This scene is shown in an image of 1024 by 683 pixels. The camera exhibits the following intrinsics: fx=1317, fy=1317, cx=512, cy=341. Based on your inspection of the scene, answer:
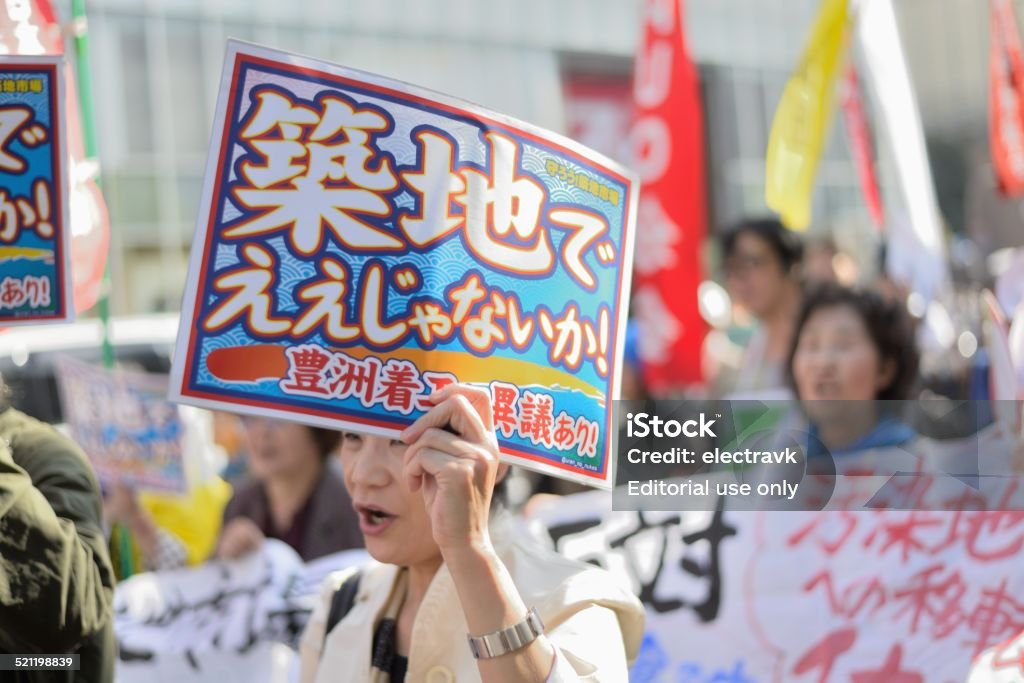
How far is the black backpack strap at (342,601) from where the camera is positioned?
245cm

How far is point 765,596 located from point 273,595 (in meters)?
1.33

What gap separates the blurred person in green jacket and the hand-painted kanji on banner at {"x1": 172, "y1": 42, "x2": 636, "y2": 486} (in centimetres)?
A: 34

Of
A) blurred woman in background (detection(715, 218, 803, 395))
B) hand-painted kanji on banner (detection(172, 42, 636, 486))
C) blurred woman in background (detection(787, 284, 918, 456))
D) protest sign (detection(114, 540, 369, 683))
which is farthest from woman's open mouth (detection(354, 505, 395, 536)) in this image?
blurred woman in background (detection(715, 218, 803, 395))

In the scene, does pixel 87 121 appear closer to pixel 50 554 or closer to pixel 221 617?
pixel 221 617

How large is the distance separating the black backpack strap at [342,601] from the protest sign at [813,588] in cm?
85

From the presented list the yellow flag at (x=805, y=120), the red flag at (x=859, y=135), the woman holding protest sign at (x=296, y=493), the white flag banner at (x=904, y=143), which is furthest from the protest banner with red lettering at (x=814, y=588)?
the red flag at (x=859, y=135)

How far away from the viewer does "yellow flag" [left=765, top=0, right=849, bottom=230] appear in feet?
17.4

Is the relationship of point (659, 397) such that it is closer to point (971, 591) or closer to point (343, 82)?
point (971, 591)

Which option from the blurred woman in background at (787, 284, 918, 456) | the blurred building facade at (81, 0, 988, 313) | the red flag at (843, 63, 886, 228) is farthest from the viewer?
the blurred building facade at (81, 0, 988, 313)

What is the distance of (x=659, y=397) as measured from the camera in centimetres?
645

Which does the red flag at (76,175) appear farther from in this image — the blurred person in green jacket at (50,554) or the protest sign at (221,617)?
the protest sign at (221,617)

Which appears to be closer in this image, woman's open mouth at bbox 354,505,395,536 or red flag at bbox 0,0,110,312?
woman's open mouth at bbox 354,505,395,536

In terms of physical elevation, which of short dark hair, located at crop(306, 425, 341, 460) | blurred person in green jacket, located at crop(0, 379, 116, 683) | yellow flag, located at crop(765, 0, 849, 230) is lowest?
blurred person in green jacket, located at crop(0, 379, 116, 683)

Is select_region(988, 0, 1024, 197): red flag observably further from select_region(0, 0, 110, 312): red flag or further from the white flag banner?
select_region(0, 0, 110, 312): red flag
